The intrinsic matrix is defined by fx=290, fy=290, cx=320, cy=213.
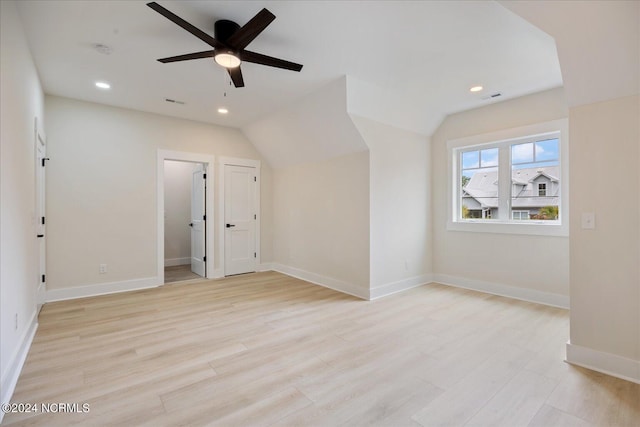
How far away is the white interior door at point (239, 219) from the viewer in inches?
221

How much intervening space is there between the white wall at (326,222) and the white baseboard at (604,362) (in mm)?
2241

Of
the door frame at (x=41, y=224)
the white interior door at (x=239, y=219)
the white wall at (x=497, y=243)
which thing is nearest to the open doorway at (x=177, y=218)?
the white interior door at (x=239, y=219)

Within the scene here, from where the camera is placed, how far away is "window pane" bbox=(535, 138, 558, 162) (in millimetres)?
3868

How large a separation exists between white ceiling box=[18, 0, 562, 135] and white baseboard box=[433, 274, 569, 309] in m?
2.71

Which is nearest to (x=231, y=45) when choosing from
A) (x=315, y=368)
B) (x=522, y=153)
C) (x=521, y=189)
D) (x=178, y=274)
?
(x=315, y=368)

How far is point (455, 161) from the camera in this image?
487cm

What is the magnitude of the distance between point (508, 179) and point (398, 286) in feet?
7.49

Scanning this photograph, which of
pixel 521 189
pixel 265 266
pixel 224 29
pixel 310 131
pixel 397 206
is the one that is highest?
pixel 224 29

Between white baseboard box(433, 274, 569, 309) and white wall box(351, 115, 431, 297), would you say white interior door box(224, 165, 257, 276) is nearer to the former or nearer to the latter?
white wall box(351, 115, 431, 297)

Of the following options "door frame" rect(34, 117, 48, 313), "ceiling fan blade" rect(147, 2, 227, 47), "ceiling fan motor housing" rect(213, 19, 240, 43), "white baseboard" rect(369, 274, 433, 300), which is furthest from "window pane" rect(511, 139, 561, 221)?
"door frame" rect(34, 117, 48, 313)

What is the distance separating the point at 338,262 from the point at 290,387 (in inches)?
105

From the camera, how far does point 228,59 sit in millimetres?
2564

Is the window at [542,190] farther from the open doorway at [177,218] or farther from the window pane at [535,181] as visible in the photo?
the open doorway at [177,218]

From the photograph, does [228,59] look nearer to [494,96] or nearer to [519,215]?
[494,96]
